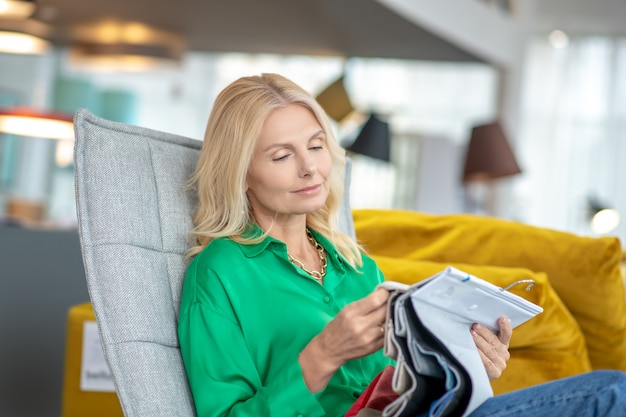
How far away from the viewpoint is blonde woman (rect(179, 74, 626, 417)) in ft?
5.16

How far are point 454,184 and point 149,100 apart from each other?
476 cm

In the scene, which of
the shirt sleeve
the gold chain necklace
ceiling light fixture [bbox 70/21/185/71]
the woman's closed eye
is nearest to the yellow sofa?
the gold chain necklace

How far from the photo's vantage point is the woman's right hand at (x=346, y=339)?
1.41m

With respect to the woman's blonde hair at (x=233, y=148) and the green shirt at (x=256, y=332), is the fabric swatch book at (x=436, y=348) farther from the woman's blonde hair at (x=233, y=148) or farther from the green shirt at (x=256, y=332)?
the woman's blonde hair at (x=233, y=148)

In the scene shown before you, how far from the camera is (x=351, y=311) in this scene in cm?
142

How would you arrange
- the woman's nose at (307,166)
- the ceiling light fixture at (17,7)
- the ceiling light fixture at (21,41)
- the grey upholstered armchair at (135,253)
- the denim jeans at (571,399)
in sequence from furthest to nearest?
the ceiling light fixture at (21,41) < the ceiling light fixture at (17,7) < the woman's nose at (307,166) < the grey upholstered armchair at (135,253) < the denim jeans at (571,399)

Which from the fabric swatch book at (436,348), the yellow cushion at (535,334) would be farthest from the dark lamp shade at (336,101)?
the fabric swatch book at (436,348)

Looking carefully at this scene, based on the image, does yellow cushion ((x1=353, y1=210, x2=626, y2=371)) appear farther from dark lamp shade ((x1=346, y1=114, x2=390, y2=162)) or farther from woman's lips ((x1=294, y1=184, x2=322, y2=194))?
dark lamp shade ((x1=346, y1=114, x2=390, y2=162))

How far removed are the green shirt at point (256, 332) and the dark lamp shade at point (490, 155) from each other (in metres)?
4.16

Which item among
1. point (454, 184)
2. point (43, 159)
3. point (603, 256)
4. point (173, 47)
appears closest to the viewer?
point (603, 256)

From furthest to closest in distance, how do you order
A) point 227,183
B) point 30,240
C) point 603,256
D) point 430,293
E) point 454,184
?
point 454,184
point 30,240
point 603,256
point 227,183
point 430,293

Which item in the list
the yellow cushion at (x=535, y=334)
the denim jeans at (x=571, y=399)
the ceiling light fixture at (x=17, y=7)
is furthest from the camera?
the ceiling light fixture at (x=17, y=7)

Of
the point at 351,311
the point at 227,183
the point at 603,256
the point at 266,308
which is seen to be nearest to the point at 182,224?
the point at 227,183

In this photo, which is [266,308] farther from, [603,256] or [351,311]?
[603,256]
